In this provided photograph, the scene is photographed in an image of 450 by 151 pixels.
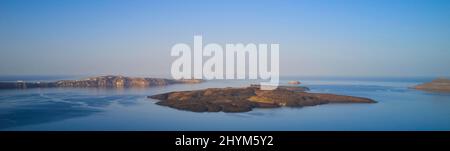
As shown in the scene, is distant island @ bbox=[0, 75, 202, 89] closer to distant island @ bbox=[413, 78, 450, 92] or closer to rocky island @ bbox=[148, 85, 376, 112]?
rocky island @ bbox=[148, 85, 376, 112]

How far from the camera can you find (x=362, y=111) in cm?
669

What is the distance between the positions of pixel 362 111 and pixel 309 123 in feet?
5.66

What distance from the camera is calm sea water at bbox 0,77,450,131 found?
5.47 metres

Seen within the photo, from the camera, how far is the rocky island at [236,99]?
19.1ft

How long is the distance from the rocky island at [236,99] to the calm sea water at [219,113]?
0.12 meters

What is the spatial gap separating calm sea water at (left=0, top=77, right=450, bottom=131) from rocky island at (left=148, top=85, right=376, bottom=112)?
12 cm

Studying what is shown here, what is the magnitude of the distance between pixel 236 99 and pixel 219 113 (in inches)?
14.2

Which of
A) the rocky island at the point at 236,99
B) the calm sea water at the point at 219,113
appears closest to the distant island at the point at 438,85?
the calm sea water at the point at 219,113

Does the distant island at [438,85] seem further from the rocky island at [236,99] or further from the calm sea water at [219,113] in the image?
the rocky island at [236,99]

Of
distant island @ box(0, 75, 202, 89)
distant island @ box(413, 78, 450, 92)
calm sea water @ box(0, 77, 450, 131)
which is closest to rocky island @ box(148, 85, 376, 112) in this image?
calm sea water @ box(0, 77, 450, 131)
